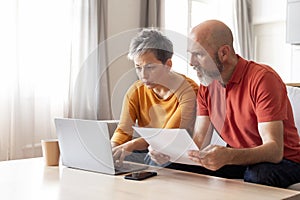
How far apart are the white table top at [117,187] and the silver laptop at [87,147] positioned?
41 mm

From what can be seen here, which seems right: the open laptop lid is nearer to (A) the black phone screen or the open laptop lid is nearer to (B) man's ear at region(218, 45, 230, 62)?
(A) the black phone screen

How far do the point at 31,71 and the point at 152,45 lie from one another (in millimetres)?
1598

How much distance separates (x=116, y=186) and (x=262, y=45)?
4.15 m

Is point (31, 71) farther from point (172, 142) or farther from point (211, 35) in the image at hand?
point (172, 142)

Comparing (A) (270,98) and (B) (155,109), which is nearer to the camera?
(A) (270,98)

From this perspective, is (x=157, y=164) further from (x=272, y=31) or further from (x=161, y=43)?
(x=272, y=31)

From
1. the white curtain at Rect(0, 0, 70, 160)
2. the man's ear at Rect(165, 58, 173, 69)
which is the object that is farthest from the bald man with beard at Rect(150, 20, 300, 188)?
the white curtain at Rect(0, 0, 70, 160)

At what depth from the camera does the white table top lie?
1150 mm

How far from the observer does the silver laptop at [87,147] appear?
4.74 feet

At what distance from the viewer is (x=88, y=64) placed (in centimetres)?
335

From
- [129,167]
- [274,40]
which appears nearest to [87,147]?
[129,167]

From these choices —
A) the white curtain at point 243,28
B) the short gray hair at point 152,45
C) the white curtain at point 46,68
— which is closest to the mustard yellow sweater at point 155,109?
the short gray hair at point 152,45

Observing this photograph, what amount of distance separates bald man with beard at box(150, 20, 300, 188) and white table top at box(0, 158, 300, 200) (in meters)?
0.13

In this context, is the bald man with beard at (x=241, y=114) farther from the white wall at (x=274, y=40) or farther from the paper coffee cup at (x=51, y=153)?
the white wall at (x=274, y=40)
